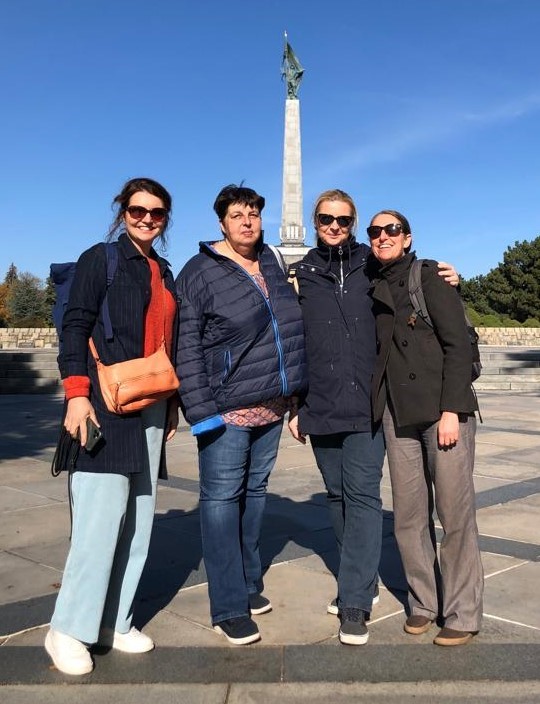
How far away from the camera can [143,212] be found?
318 centimetres

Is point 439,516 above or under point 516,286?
under

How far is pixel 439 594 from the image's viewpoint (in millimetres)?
3645

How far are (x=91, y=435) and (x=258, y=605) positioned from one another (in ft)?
4.27

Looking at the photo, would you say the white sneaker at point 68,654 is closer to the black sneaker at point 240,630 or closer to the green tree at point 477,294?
the black sneaker at point 240,630

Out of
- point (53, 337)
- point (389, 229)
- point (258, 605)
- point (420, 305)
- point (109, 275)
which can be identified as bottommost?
point (258, 605)

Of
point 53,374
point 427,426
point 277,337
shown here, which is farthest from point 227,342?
point 53,374

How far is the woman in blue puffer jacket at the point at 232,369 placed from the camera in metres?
3.24

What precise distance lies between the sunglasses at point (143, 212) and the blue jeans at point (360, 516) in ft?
4.11

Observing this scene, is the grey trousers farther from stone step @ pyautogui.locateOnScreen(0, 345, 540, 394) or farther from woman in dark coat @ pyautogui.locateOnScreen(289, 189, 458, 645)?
stone step @ pyautogui.locateOnScreen(0, 345, 540, 394)

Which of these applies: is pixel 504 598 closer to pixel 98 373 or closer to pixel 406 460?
pixel 406 460

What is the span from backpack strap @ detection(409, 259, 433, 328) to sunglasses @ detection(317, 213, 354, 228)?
424mm

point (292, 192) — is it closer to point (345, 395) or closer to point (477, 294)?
point (345, 395)

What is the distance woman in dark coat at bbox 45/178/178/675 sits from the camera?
2.97m

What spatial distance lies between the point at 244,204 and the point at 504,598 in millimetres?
2333
